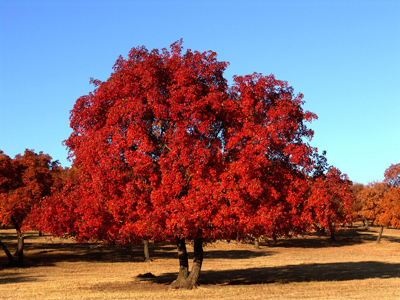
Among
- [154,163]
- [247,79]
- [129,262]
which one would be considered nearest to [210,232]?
[154,163]

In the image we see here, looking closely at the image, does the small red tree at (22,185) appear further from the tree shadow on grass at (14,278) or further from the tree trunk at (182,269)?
the tree trunk at (182,269)

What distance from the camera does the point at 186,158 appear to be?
19.0 meters

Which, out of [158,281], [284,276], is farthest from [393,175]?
[158,281]

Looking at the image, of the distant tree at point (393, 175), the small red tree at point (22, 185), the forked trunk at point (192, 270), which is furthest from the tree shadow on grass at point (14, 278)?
the distant tree at point (393, 175)

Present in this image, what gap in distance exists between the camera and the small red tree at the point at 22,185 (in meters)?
35.9

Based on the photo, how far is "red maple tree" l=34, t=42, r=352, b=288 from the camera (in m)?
19.0

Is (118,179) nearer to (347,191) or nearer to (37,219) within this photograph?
(37,219)

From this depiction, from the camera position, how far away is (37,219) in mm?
22984

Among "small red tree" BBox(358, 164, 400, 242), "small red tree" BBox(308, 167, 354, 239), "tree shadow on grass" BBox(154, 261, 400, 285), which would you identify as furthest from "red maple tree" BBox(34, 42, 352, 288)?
"small red tree" BBox(358, 164, 400, 242)

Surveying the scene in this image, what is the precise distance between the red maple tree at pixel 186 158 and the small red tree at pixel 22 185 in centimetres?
1627

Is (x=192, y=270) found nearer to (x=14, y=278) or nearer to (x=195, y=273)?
(x=195, y=273)

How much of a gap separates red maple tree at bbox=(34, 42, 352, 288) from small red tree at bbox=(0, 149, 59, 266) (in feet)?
53.4

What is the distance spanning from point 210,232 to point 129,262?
1145 inches

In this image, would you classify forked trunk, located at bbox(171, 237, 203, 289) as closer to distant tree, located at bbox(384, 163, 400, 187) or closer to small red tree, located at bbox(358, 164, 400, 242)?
small red tree, located at bbox(358, 164, 400, 242)
